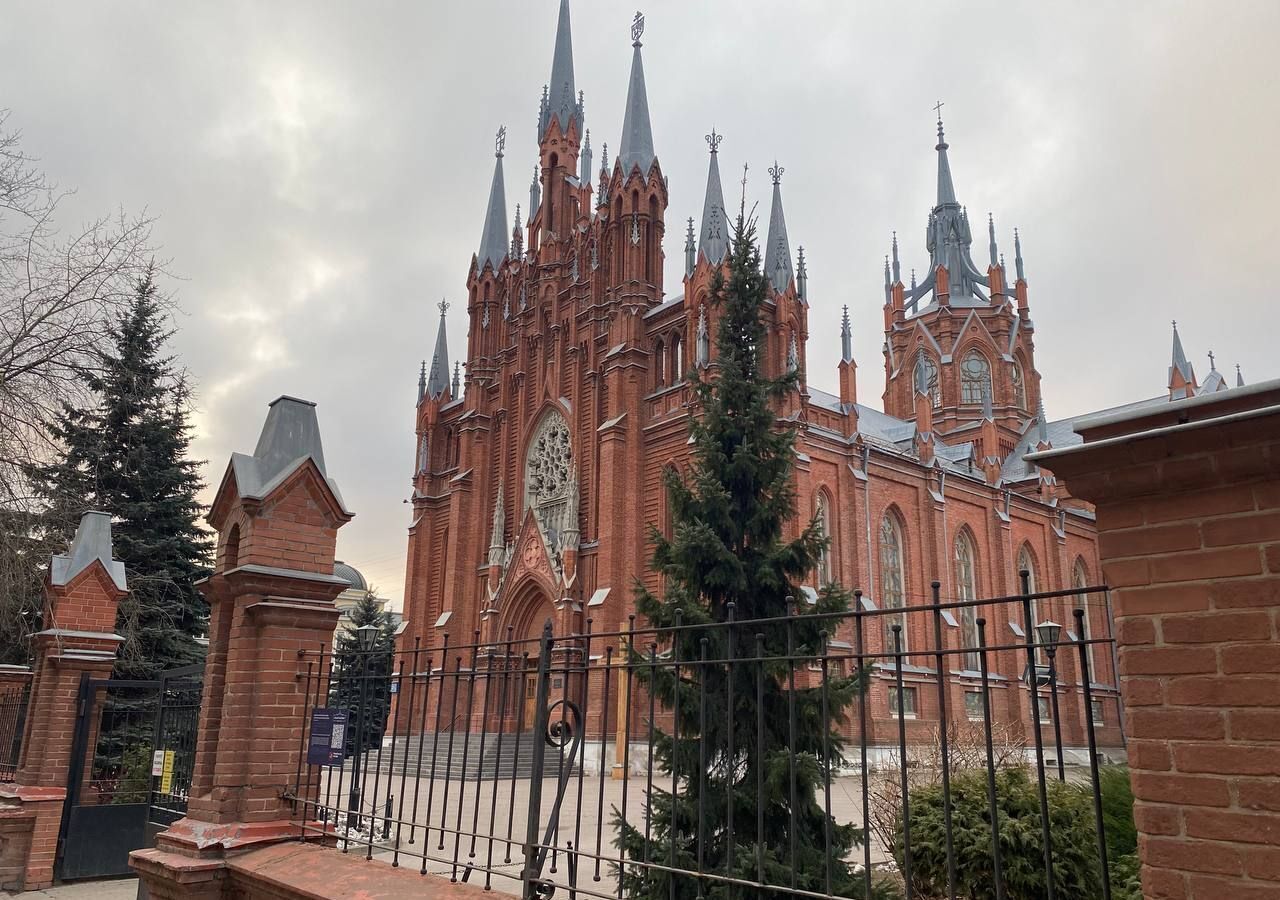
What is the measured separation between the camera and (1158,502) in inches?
101

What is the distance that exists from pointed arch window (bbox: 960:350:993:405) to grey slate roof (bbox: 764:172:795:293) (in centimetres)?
2347

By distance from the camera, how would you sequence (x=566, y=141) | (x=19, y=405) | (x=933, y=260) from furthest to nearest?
(x=933, y=260) < (x=566, y=141) < (x=19, y=405)

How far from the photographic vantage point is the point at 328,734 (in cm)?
591

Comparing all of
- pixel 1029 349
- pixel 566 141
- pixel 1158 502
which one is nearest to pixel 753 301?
pixel 1158 502

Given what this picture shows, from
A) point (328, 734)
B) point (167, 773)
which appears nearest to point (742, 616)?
point (328, 734)

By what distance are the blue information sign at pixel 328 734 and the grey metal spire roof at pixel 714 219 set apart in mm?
20863

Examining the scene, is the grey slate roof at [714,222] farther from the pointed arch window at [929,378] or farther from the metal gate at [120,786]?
the pointed arch window at [929,378]

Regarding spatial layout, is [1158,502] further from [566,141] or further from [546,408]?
[566,141]

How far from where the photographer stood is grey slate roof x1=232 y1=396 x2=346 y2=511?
6523mm

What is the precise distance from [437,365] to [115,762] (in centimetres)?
2123

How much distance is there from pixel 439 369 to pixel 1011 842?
31.4 m

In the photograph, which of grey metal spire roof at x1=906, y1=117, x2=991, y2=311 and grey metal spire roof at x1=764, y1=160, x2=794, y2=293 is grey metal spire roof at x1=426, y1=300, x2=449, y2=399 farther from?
grey metal spire roof at x1=906, y1=117, x2=991, y2=311

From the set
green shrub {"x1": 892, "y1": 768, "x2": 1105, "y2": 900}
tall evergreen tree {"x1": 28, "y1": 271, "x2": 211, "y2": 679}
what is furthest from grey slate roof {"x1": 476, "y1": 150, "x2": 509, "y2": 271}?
green shrub {"x1": 892, "y1": 768, "x2": 1105, "y2": 900}

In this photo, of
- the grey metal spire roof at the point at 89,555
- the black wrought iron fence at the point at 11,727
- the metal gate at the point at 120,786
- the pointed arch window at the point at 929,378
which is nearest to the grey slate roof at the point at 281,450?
the metal gate at the point at 120,786
